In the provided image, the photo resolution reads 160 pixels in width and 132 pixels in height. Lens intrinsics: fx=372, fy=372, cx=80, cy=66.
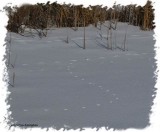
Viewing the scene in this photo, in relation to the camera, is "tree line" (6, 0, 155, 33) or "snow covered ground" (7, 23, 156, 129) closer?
"snow covered ground" (7, 23, 156, 129)

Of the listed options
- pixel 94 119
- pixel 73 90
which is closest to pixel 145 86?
pixel 73 90

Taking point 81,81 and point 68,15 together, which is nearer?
point 81,81

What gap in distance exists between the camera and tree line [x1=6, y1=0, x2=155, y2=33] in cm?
468

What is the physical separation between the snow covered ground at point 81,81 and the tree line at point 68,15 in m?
0.19

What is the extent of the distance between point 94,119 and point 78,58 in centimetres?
154

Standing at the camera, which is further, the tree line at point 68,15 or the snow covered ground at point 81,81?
the tree line at point 68,15

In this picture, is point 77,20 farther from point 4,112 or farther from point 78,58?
point 4,112

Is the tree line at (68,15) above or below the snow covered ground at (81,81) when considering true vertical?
above

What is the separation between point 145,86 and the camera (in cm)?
310

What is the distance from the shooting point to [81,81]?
3225mm

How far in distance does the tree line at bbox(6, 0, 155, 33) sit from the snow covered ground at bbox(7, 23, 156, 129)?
19 cm

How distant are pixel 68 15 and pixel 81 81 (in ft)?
6.36

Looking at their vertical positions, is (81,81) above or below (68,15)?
below

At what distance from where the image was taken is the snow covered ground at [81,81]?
2.49 m
